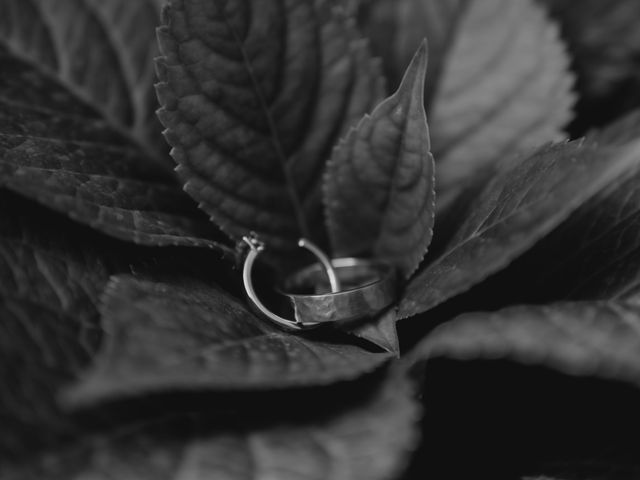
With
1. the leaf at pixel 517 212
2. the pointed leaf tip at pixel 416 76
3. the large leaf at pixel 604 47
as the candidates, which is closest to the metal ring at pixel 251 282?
the leaf at pixel 517 212

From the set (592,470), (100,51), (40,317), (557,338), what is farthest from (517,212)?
(100,51)

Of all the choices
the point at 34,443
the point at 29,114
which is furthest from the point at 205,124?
the point at 34,443

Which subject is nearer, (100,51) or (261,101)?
(261,101)

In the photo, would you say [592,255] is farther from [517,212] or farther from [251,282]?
[251,282]

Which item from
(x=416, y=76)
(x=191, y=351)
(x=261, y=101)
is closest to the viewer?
(x=191, y=351)

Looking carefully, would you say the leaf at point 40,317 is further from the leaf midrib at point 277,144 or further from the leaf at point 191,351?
the leaf midrib at point 277,144

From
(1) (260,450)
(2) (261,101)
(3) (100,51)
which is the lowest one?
(1) (260,450)

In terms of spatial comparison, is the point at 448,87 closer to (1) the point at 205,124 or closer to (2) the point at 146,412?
(1) the point at 205,124

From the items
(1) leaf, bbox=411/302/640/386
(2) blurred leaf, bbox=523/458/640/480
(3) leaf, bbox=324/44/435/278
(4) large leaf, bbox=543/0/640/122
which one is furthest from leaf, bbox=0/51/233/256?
(4) large leaf, bbox=543/0/640/122
